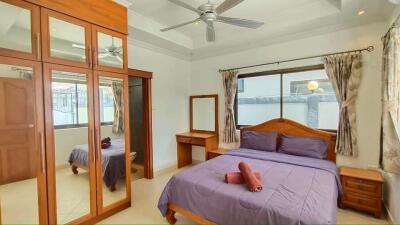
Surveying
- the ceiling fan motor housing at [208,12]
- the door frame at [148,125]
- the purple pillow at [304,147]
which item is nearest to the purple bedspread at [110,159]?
the door frame at [148,125]

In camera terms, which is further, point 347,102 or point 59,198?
point 347,102

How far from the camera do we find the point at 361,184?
2.48 meters

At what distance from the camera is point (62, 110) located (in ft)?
6.78

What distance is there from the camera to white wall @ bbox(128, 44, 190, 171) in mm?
3871

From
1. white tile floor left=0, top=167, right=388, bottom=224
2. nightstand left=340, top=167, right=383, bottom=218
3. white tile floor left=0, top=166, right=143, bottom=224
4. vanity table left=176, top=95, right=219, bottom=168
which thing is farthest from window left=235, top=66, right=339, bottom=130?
white tile floor left=0, top=166, right=143, bottom=224

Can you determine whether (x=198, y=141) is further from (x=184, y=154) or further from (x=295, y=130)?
(x=295, y=130)

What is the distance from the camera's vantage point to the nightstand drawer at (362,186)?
2.38m

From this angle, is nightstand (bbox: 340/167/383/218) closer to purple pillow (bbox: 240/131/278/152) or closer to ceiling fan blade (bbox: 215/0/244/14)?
purple pillow (bbox: 240/131/278/152)

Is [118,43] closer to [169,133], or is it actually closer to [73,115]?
[73,115]

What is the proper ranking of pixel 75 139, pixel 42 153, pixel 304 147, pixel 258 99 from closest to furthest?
1. pixel 42 153
2. pixel 75 139
3. pixel 304 147
4. pixel 258 99

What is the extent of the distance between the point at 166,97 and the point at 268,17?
2.52m

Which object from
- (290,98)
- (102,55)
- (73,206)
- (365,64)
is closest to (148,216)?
(73,206)

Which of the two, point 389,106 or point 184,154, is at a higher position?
point 389,106

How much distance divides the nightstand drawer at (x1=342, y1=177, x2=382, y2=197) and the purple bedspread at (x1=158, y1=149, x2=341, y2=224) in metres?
0.18
